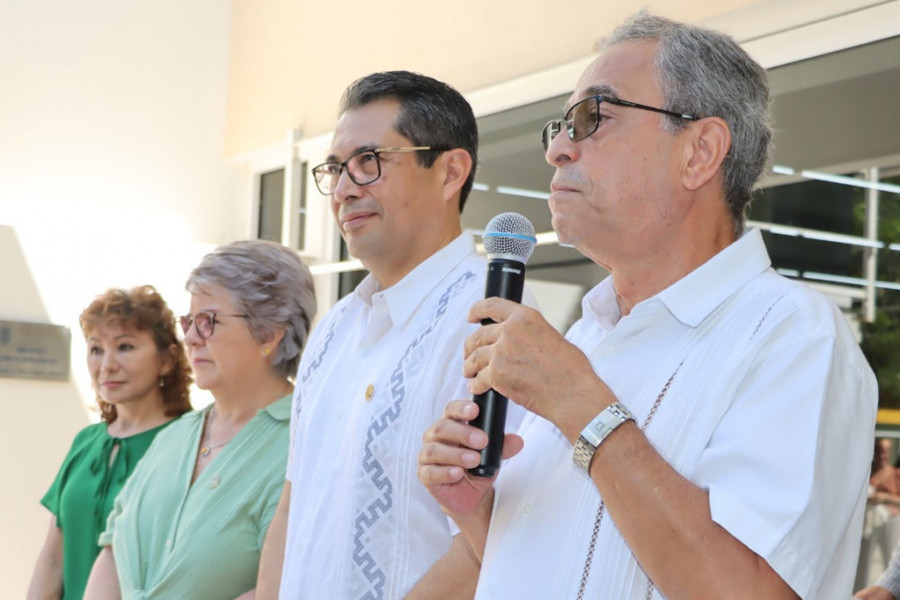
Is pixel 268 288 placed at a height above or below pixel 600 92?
below

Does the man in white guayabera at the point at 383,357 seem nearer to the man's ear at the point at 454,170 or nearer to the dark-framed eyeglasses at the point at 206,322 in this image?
the man's ear at the point at 454,170

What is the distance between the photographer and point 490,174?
5738mm

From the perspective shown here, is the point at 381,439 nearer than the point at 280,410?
Yes

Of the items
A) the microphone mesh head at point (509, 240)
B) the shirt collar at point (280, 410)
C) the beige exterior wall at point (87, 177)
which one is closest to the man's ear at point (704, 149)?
the microphone mesh head at point (509, 240)

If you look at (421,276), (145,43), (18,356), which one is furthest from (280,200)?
(421,276)

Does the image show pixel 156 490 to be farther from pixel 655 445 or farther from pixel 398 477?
pixel 655 445

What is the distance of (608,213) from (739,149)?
254 millimetres

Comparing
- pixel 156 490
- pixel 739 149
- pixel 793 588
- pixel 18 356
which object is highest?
pixel 739 149

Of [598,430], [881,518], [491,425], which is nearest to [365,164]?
[491,425]

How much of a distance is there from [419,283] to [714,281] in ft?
3.37

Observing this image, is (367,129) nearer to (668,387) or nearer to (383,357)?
(383,357)

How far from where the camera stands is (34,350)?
293 inches

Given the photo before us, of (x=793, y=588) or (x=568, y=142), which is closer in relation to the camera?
(x=793, y=588)

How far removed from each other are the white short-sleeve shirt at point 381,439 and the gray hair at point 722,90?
2.39ft
